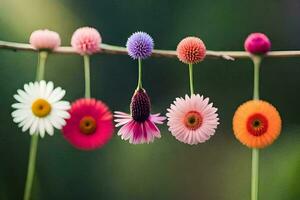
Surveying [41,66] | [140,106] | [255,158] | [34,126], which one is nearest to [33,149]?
[34,126]

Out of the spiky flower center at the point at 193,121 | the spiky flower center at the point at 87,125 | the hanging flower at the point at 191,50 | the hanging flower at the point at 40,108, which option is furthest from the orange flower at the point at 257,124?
the hanging flower at the point at 40,108

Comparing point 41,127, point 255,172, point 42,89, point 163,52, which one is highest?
→ point 163,52

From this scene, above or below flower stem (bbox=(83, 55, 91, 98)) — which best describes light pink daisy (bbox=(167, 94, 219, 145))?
below

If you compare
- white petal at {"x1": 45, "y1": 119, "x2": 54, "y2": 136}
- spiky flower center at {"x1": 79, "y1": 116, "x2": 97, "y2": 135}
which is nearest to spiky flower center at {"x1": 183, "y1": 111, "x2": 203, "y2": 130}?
spiky flower center at {"x1": 79, "y1": 116, "x2": 97, "y2": 135}

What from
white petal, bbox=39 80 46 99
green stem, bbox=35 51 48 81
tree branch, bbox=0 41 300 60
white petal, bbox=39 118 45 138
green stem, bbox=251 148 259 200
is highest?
tree branch, bbox=0 41 300 60

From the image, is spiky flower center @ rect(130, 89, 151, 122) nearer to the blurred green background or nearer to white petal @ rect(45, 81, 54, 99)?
Answer: the blurred green background

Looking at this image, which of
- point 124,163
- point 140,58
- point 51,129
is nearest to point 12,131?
point 51,129

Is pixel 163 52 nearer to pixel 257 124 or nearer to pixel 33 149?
pixel 257 124
